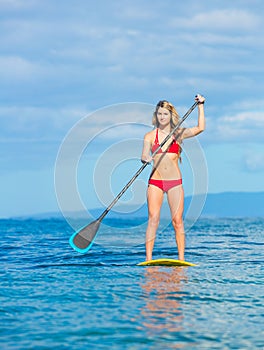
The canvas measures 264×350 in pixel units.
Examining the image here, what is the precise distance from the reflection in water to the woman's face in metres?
2.45

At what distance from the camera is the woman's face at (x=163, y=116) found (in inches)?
370

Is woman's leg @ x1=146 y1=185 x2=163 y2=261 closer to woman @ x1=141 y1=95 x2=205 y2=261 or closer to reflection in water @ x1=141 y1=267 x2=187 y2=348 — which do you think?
woman @ x1=141 y1=95 x2=205 y2=261

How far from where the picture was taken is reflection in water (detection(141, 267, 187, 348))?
5.67 metres

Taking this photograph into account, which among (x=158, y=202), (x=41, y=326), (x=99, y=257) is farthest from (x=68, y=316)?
(x=99, y=257)

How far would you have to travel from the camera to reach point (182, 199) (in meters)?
9.66

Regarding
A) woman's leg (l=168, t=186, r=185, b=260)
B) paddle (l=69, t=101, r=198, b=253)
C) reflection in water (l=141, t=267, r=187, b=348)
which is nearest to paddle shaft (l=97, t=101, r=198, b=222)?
paddle (l=69, t=101, r=198, b=253)

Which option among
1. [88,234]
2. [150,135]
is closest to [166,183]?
[150,135]

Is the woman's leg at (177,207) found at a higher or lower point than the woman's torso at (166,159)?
lower

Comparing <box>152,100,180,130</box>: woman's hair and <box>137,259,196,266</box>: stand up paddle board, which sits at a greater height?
<box>152,100,180,130</box>: woman's hair

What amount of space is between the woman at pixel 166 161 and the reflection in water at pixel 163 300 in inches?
37.3

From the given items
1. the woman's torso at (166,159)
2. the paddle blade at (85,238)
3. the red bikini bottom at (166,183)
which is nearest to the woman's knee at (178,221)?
the red bikini bottom at (166,183)

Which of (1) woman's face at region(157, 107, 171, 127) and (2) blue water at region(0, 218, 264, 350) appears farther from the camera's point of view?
(1) woman's face at region(157, 107, 171, 127)

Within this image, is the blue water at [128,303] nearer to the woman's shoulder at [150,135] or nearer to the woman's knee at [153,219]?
the woman's knee at [153,219]

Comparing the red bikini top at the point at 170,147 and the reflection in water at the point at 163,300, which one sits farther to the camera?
the red bikini top at the point at 170,147
